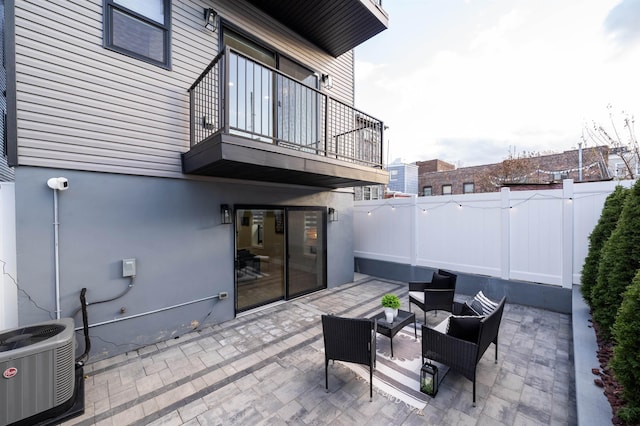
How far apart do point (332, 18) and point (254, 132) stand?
11.0ft

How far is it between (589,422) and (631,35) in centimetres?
915

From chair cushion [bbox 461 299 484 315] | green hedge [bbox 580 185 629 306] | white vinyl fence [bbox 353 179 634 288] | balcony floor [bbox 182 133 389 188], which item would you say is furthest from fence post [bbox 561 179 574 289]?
balcony floor [bbox 182 133 389 188]

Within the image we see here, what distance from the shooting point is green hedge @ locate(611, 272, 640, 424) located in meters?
1.80

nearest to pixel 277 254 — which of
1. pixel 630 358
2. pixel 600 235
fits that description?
pixel 630 358

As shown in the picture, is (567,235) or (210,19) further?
(567,235)

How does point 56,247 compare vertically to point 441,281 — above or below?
above

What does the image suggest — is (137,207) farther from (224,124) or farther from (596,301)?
(596,301)

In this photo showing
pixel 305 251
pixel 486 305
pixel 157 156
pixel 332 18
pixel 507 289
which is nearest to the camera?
pixel 486 305

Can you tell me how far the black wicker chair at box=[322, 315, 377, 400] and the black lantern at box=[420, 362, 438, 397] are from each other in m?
0.58

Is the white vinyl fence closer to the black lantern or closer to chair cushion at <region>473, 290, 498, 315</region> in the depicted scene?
chair cushion at <region>473, 290, 498, 315</region>

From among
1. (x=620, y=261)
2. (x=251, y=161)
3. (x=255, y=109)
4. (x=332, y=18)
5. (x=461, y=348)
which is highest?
(x=332, y=18)

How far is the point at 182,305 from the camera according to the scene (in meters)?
4.26

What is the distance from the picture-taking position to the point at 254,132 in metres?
4.14

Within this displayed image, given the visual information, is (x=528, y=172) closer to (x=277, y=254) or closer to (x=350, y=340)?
(x=277, y=254)
